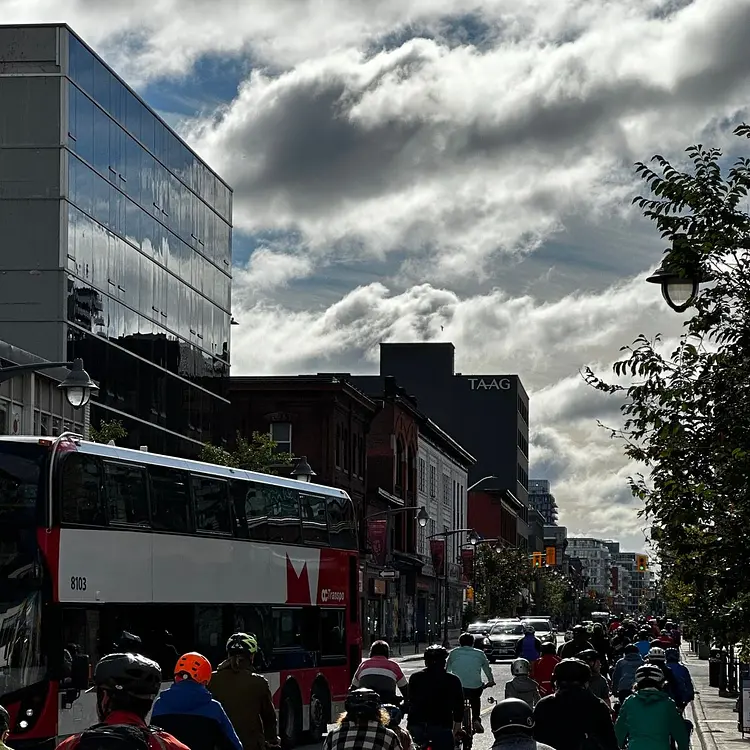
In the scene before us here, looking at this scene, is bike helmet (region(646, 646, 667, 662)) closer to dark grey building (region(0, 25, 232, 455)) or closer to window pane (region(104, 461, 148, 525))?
window pane (region(104, 461, 148, 525))

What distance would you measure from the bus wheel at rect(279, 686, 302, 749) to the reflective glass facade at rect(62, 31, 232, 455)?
90.6ft

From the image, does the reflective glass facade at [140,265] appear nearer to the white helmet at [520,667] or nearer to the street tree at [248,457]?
the street tree at [248,457]

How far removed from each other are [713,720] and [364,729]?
25.4m

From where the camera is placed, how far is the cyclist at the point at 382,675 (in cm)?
1545

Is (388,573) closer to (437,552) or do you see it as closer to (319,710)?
(437,552)

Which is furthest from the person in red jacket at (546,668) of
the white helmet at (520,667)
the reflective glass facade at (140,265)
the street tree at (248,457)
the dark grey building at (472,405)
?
the dark grey building at (472,405)

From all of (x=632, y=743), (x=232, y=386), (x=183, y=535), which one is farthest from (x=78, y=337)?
(x=632, y=743)

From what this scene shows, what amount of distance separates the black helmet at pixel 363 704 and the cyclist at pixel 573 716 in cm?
321

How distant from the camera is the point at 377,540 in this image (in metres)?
79.2

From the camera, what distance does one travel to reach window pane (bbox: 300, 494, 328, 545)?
27.2 meters

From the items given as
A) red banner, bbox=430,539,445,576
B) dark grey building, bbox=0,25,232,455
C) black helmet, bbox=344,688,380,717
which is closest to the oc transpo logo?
black helmet, bbox=344,688,380,717

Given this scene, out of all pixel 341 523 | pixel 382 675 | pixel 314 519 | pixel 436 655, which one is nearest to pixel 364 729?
pixel 382 675

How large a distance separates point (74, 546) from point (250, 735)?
21.2 feet

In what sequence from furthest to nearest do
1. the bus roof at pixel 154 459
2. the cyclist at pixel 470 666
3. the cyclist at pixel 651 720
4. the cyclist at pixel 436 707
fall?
the cyclist at pixel 470 666, the bus roof at pixel 154 459, the cyclist at pixel 436 707, the cyclist at pixel 651 720
